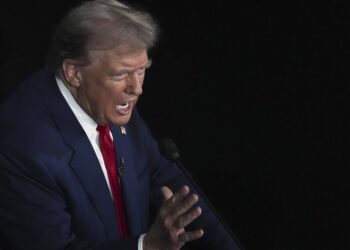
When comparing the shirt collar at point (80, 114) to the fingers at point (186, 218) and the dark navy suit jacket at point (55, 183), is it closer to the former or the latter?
the dark navy suit jacket at point (55, 183)

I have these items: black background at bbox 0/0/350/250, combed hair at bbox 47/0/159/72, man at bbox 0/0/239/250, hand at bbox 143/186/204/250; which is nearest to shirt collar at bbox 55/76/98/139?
man at bbox 0/0/239/250

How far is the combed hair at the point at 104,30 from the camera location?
1.62 metres

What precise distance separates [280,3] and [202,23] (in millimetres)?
283

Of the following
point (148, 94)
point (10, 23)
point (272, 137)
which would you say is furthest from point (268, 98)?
point (10, 23)

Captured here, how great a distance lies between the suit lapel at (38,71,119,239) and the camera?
1723mm

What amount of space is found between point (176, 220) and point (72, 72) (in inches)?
18.1

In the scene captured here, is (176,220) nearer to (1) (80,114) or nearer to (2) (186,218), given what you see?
(2) (186,218)

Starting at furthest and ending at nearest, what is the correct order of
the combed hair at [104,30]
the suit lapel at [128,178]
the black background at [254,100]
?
the black background at [254,100] < the suit lapel at [128,178] < the combed hair at [104,30]

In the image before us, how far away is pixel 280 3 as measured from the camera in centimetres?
206

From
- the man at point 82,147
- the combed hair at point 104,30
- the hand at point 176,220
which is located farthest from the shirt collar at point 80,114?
the hand at point 176,220

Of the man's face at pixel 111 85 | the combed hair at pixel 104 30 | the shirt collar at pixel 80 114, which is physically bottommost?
the shirt collar at pixel 80 114

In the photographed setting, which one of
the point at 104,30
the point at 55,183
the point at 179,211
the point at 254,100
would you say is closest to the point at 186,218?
the point at 179,211

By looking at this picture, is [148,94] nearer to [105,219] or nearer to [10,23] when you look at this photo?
[10,23]

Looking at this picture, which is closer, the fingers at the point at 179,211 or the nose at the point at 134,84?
the fingers at the point at 179,211
